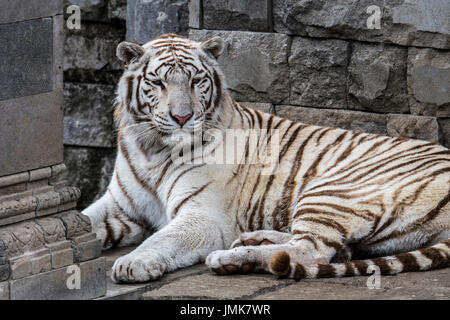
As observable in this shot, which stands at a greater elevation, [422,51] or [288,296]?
[422,51]

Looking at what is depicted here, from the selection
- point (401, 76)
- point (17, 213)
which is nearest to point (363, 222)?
point (401, 76)

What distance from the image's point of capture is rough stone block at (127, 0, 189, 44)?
19.9 ft

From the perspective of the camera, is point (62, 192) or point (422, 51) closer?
point (62, 192)

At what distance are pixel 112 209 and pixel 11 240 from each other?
1.67 m

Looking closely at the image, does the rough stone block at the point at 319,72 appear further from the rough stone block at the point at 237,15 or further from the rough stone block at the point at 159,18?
the rough stone block at the point at 159,18

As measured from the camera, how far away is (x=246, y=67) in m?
5.70

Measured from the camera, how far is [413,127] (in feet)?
17.6

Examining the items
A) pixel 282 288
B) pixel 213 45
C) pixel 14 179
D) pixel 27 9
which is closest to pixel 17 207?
pixel 14 179

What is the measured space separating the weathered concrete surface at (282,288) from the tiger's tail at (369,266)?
0.10 ft

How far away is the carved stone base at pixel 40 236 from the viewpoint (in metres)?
3.44

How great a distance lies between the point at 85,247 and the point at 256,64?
2.39 m

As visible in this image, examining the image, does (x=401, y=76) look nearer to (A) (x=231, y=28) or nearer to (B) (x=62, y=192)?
(A) (x=231, y=28)

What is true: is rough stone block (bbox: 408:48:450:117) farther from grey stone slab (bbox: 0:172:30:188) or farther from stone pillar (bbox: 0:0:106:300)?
grey stone slab (bbox: 0:172:30:188)

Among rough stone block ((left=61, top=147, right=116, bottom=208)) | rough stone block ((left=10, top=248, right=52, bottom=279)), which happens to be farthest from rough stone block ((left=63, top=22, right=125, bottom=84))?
rough stone block ((left=10, top=248, right=52, bottom=279))
